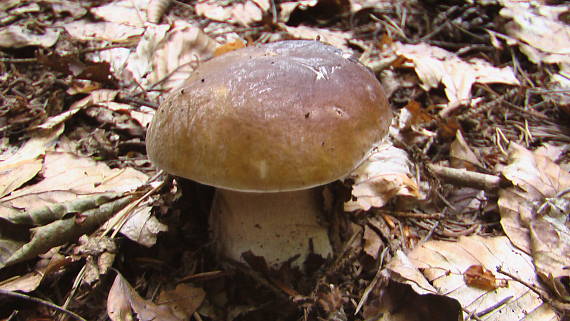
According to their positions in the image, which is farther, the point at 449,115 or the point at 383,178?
the point at 449,115

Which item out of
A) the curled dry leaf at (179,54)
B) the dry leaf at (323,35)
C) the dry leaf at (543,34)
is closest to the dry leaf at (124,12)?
the curled dry leaf at (179,54)

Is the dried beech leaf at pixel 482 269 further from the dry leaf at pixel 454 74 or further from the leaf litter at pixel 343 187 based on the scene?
the dry leaf at pixel 454 74

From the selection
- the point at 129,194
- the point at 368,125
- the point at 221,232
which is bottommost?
the point at 221,232

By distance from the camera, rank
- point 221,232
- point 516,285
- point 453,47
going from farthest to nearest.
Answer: point 453,47, point 221,232, point 516,285

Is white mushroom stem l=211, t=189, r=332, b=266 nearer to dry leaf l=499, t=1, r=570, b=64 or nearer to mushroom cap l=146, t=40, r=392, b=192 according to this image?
mushroom cap l=146, t=40, r=392, b=192

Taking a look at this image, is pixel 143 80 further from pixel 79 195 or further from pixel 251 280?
pixel 251 280

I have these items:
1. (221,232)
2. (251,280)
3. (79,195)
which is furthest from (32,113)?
(251,280)

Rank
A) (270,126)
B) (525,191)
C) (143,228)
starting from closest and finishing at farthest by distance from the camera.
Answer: (270,126), (143,228), (525,191)

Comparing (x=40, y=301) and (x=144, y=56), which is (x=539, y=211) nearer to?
(x=40, y=301)

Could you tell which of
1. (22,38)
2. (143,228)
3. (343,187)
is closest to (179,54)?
(22,38)
